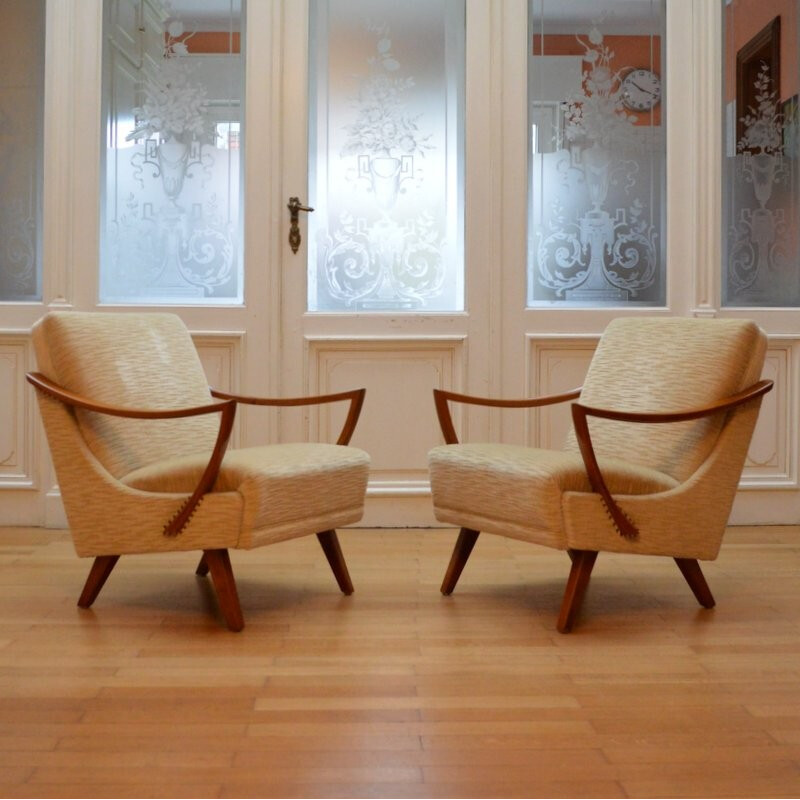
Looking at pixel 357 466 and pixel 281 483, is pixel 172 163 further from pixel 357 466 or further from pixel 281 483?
pixel 281 483

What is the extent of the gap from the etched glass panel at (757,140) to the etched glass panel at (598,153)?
0.95ft

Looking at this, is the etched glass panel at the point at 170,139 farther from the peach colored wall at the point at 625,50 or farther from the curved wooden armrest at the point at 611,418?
the curved wooden armrest at the point at 611,418

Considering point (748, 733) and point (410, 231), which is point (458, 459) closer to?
point (748, 733)

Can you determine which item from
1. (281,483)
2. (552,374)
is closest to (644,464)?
(281,483)

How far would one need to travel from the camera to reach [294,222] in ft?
14.1

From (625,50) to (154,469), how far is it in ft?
8.98

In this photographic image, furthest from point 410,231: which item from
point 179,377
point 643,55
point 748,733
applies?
point 748,733

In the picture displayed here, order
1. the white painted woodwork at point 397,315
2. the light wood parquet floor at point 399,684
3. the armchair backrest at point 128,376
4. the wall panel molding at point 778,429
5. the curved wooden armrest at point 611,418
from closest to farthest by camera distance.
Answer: the light wood parquet floor at point 399,684, the curved wooden armrest at point 611,418, the armchair backrest at point 128,376, the white painted woodwork at point 397,315, the wall panel molding at point 778,429

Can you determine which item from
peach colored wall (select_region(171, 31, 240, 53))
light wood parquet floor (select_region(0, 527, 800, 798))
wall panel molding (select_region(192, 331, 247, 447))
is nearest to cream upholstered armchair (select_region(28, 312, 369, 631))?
light wood parquet floor (select_region(0, 527, 800, 798))

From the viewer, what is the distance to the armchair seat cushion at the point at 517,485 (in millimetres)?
2727

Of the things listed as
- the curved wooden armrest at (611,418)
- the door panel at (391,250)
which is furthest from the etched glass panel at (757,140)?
the curved wooden armrest at (611,418)

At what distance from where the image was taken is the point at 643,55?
4.38 metres

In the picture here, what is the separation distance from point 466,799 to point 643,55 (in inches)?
139

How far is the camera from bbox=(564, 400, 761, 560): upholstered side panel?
2.71 m
